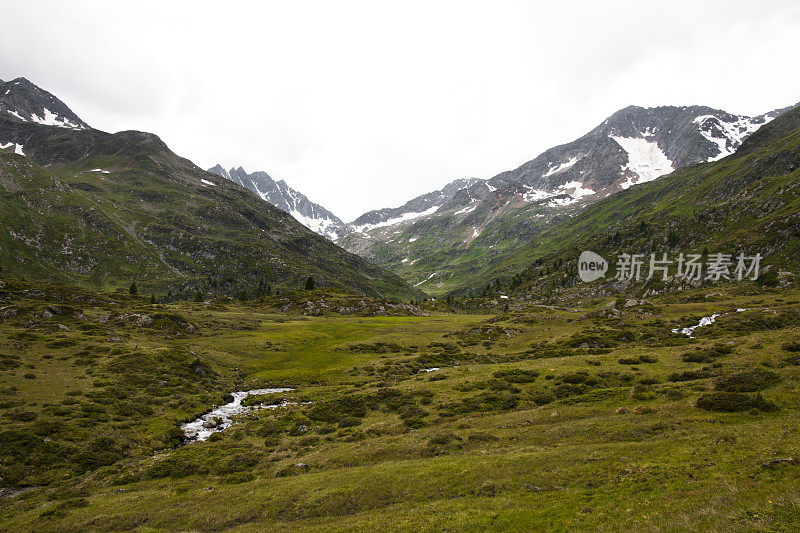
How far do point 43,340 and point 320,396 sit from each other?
5030cm

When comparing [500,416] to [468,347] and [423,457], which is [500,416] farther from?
[468,347]

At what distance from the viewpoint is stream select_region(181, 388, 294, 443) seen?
141 feet

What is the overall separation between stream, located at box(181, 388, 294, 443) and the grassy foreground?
164cm

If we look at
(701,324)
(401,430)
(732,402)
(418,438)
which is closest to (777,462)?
(732,402)

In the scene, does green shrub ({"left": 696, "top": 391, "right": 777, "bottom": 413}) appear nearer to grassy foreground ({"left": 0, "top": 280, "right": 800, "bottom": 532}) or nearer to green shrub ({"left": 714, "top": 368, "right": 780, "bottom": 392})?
grassy foreground ({"left": 0, "top": 280, "right": 800, "bottom": 532})

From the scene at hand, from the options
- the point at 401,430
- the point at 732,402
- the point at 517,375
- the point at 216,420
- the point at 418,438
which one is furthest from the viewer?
the point at 517,375

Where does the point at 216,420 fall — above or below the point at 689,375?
below

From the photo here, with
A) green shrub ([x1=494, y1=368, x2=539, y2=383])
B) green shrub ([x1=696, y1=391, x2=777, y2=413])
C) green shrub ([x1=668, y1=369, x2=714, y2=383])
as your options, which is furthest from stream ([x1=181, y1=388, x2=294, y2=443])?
green shrub ([x1=668, y1=369, x2=714, y2=383])

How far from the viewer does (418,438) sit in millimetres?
34125

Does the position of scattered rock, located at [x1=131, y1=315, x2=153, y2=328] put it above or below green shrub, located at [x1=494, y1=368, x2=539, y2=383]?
above

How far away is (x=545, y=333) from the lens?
84812 mm

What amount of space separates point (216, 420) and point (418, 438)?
28.0 meters

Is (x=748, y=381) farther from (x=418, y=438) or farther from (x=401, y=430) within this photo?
(x=401, y=430)

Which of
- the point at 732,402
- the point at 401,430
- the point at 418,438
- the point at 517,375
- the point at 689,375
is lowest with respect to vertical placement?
the point at 401,430
